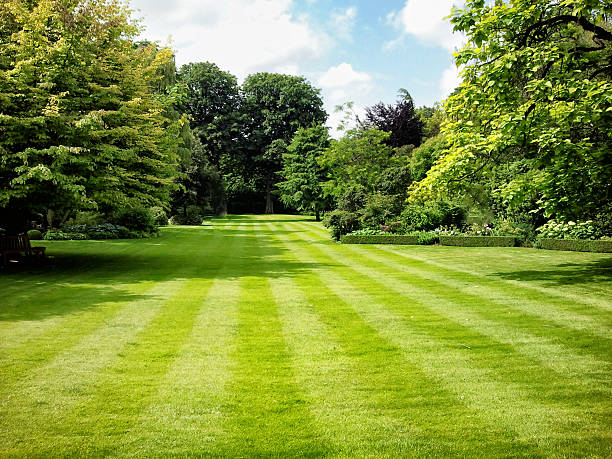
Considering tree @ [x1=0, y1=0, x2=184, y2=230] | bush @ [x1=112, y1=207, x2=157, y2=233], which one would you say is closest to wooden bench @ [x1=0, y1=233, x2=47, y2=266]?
tree @ [x1=0, y1=0, x2=184, y2=230]

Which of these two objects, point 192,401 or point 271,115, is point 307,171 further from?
point 192,401

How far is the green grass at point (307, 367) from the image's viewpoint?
407 cm

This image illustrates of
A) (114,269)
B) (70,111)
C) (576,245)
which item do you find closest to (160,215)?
(114,269)

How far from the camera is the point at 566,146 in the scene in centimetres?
1002

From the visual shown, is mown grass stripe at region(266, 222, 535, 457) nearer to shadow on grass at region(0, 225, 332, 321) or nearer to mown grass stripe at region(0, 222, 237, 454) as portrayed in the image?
mown grass stripe at region(0, 222, 237, 454)

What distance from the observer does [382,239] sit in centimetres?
2255

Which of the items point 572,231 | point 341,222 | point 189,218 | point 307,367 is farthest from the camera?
point 189,218

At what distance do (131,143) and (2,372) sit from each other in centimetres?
1131

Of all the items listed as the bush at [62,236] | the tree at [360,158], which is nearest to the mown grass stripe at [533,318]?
the bush at [62,236]

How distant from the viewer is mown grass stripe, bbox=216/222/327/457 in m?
3.96

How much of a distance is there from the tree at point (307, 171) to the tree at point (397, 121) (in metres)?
6.06

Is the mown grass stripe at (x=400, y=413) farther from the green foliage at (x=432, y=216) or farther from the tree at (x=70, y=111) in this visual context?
the green foliage at (x=432, y=216)

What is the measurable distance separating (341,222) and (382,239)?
2.55m

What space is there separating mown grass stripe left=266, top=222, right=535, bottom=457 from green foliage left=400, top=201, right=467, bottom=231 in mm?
17819
